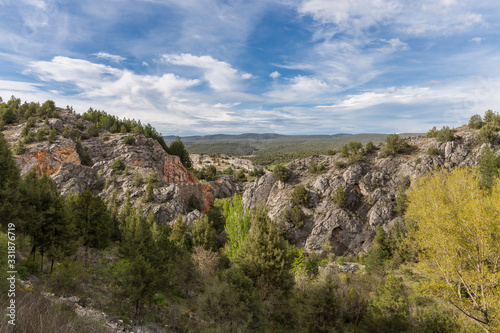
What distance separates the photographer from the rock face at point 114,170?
40750 mm

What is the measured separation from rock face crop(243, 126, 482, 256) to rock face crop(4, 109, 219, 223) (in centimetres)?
1800

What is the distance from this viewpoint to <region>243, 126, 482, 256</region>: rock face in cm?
4225

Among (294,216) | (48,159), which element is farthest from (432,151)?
(48,159)

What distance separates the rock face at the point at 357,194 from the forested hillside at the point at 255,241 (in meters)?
0.26

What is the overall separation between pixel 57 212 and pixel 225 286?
12.7 m

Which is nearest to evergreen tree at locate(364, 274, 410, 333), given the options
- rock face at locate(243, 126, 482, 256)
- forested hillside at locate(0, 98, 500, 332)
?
forested hillside at locate(0, 98, 500, 332)

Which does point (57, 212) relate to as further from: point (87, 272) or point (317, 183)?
point (317, 183)

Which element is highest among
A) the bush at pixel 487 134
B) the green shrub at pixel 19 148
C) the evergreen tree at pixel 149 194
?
the bush at pixel 487 134

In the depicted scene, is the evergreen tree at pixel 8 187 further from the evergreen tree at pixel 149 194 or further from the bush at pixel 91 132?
the bush at pixel 91 132

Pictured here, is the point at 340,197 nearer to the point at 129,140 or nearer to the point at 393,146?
the point at 393,146

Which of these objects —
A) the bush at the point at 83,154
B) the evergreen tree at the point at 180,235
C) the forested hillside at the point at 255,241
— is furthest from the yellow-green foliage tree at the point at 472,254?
the bush at the point at 83,154

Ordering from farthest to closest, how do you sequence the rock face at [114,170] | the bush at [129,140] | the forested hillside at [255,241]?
the bush at [129,140] < the rock face at [114,170] < the forested hillside at [255,241]

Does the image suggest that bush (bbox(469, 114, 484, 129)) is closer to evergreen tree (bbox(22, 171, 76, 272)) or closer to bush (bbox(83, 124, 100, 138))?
evergreen tree (bbox(22, 171, 76, 272))

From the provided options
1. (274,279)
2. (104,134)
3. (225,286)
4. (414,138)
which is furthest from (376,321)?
(104,134)
